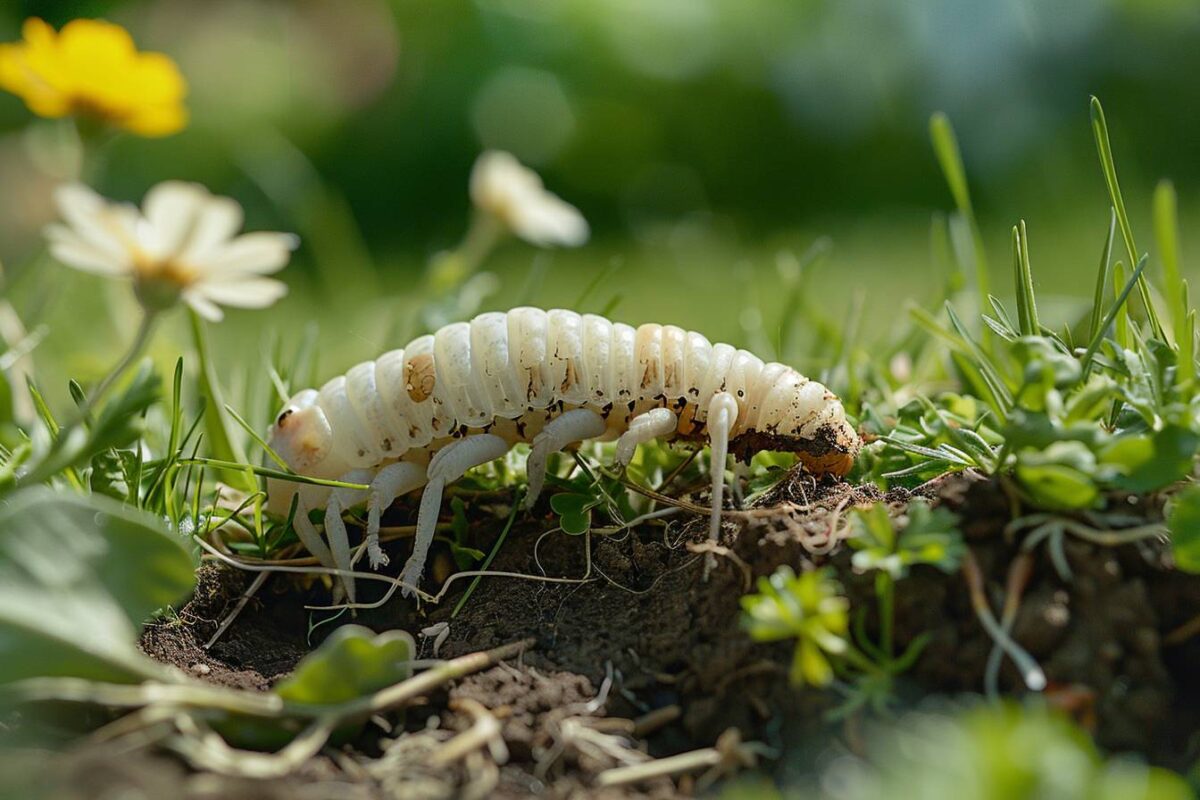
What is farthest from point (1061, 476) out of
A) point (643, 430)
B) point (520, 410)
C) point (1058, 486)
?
point (520, 410)

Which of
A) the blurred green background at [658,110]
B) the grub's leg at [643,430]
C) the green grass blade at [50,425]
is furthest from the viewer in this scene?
the blurred green background at [658,110]

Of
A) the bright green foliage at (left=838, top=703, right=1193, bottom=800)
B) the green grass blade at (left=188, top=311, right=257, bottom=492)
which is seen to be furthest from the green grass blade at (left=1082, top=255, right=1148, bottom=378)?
the green grass blade at (left=188, top=311, right=257, bottom=492)

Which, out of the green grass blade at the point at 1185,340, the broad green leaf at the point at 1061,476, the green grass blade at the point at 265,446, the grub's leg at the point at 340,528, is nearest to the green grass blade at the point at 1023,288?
the green grass blade at the point at 1185,340

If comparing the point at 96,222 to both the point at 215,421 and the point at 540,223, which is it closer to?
the point at 215,421

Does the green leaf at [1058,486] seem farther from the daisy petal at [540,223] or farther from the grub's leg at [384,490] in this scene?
the daisy petal at [540,223]

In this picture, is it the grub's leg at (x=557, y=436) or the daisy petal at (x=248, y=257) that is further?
the grub's leg at (x=557, y=436)
